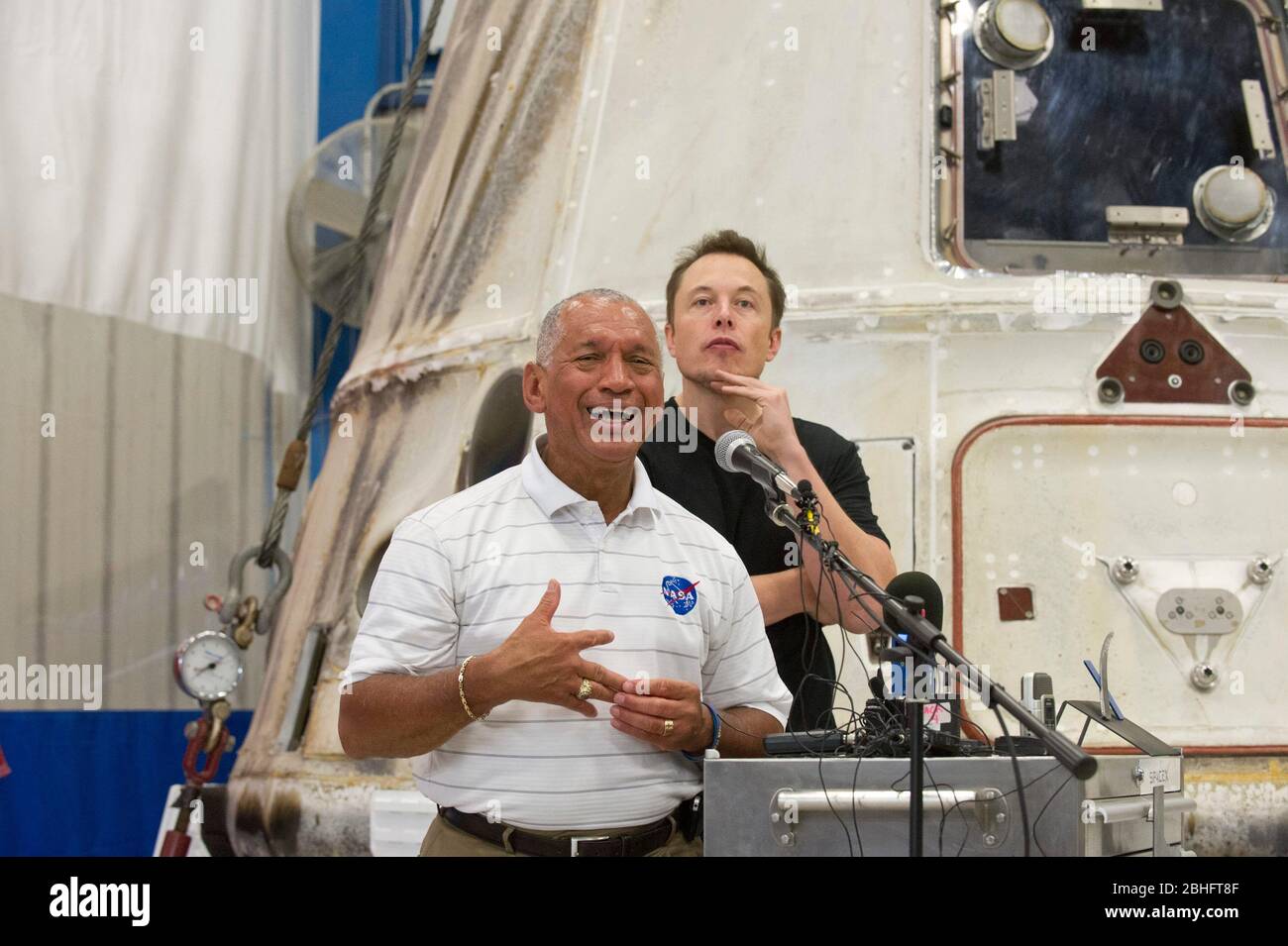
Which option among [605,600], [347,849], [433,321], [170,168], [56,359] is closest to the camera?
[605,600]

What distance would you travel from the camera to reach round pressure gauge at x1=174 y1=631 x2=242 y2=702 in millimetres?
2969

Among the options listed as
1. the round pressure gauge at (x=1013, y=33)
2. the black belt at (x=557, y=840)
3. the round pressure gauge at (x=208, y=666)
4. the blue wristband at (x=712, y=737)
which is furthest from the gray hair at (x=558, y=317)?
the round pressure gauge at (x=208, y=666)

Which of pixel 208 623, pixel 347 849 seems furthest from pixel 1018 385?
pixel 208 623

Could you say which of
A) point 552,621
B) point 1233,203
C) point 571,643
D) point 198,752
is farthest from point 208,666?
point 1233,203

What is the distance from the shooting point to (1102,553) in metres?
2.47

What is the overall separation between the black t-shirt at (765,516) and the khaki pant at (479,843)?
516 millimetres

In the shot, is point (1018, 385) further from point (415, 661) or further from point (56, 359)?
point (56, 359)

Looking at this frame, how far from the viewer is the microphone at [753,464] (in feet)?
5.74

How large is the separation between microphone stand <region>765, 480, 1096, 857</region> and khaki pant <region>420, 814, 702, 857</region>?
1.41ft

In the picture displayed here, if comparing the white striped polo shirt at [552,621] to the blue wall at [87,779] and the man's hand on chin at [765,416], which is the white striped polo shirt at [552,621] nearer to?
the man's hand on chin at [765,416]

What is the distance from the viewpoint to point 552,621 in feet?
5.83

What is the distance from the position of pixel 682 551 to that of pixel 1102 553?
979 millimetres

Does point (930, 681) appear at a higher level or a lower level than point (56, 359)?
lower
